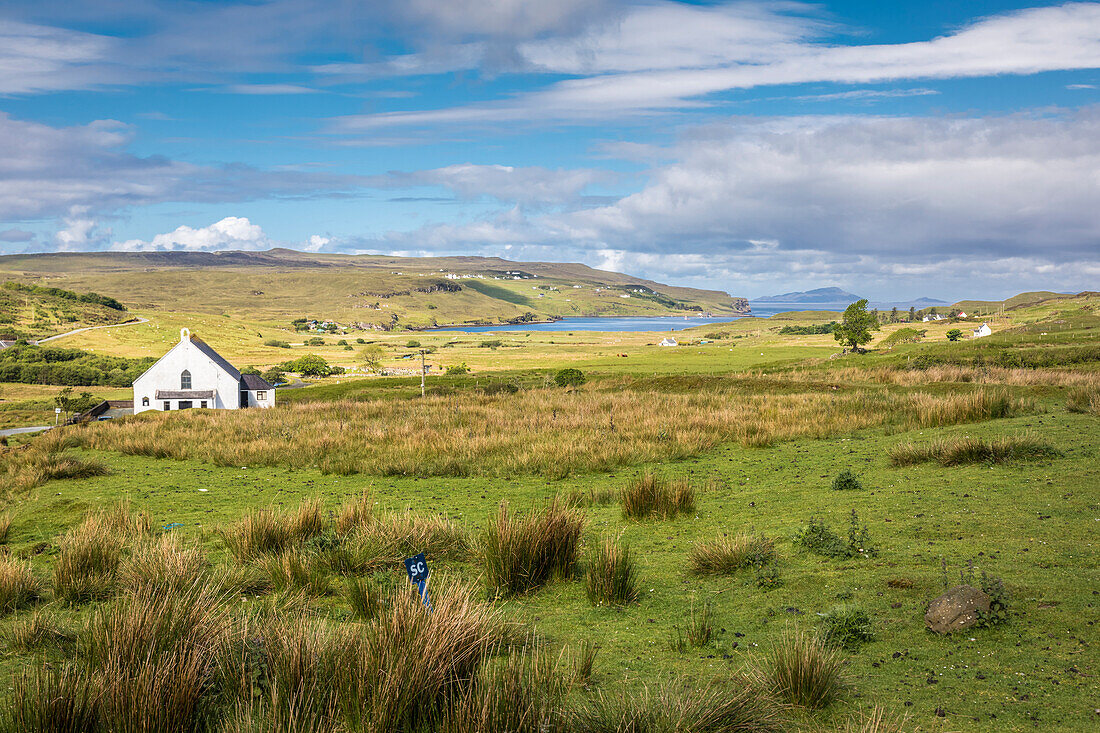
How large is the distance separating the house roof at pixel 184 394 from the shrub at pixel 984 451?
196ft

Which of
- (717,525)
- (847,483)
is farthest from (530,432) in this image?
(717,525)

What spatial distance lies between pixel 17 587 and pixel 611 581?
6061mm

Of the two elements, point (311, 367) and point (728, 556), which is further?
point (311, 367)

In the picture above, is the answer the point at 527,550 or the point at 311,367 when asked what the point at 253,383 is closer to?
the point at 311,367

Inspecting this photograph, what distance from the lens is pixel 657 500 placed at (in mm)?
10273

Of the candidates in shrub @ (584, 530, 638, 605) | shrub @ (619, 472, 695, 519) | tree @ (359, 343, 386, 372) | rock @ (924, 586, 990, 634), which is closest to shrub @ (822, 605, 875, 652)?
rock @ (924, 586, 990, 634)

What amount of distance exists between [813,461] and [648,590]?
28.0 feet

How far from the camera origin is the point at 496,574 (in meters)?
7.11

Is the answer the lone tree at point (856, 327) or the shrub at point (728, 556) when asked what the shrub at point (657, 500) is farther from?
the lone tree at point (856, 327)

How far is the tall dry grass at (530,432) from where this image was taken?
54.6ft

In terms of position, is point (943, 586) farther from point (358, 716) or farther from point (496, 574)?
point (358, 716)

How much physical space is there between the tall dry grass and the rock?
1019cm

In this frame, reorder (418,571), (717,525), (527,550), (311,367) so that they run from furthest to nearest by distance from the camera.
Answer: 1. (311,367)
2. (717,525)
3. (527,550)
4. (418,571)

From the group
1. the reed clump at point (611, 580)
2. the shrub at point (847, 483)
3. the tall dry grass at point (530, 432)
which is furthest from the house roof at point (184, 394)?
the reed clump at point (611, 580)
